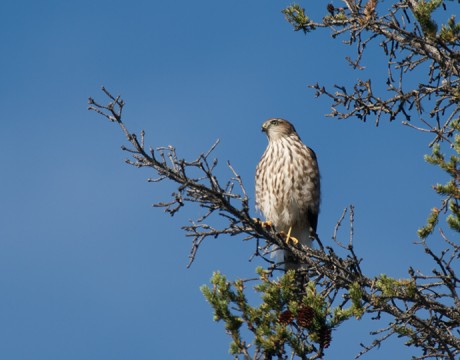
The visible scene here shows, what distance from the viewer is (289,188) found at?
814 cm

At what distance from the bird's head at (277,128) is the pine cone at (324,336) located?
3.67m

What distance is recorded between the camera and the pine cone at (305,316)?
17.0ft

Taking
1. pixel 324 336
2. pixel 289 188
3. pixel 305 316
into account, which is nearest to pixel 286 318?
pixel 305 316

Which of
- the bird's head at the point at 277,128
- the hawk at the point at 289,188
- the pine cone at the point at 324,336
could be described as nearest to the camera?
the pine cone at the point at 324,336

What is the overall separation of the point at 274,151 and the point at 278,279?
10.00 feet

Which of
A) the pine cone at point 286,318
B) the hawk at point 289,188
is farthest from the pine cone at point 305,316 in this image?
the hawk at point 289,188

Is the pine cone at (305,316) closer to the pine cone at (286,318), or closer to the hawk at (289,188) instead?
the pine cone at (286,318)

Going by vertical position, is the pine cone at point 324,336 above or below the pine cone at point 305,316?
below

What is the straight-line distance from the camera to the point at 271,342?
512 cm

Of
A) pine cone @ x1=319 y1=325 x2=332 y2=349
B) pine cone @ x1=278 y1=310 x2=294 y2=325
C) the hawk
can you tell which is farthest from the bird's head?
pine cone @ x1=319 y1=325 x2=332 y2=349

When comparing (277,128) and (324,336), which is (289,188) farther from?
(324,336)

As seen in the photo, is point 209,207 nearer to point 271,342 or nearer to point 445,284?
point 271,342

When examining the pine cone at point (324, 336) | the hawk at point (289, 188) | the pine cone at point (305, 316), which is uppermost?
the hawk at point (289, 188)

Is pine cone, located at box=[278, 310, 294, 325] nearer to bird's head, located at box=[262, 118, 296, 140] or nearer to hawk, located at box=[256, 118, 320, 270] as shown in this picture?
hawk, located at box=[256, 118, 320, 270]
